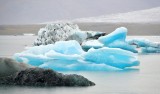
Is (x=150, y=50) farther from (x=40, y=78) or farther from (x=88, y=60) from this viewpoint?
(x=40, y=78)

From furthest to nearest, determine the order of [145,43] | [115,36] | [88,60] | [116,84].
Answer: [145,43], [115,36], [88,60], [116,84]

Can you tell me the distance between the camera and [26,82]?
395 inches

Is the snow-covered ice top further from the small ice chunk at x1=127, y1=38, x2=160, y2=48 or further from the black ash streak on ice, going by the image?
the black ash streak on ice

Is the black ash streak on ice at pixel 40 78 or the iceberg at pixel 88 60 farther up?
the iceberg at pixel 88 60

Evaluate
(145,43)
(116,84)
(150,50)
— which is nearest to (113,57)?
(116,84)

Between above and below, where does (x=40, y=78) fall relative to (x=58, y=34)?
below

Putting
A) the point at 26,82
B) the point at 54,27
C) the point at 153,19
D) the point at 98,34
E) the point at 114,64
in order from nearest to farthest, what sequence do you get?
the point at 26,82, the point at 114,64, the point at 54,27, the point at 98,34, the point at 153,19

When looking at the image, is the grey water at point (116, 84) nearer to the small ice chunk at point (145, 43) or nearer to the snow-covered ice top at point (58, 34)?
the small ice chunk at point (145, 43)

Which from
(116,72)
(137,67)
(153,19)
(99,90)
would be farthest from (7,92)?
(153,19)

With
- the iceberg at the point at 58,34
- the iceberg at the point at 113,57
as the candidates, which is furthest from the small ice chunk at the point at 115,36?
the iceberg at the point at 58,34

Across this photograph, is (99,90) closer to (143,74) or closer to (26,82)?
(26,82)

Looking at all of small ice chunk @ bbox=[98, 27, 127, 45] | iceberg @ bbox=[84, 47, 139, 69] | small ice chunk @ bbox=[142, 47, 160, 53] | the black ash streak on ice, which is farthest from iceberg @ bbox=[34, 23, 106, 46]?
the black ash streak on ice

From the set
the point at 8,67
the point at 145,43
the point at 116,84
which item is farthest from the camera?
the point at 145,43

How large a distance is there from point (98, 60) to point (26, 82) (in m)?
3.08
